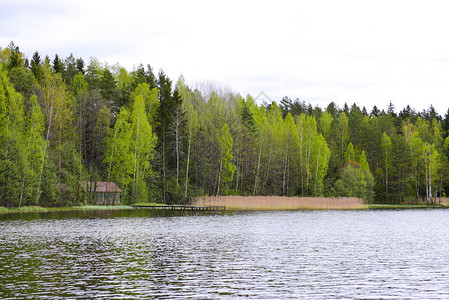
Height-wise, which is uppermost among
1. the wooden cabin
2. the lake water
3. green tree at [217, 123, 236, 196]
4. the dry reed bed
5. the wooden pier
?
green tree at [217, 123, 236, 196]

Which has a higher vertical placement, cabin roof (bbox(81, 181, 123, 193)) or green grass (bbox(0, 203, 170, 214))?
cabin roof (bbox(81, 181, 123, 193))

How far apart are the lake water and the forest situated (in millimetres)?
27733

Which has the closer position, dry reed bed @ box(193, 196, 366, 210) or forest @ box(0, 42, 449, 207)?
forest @ box(0, 42, 449, 207)

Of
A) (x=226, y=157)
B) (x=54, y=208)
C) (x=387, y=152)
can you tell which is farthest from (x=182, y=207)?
(x=387, y=152)

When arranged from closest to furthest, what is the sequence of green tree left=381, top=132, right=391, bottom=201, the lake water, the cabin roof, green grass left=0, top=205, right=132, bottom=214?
the lake water, green grass left=0, top=205, right=132, bottom=214, the cabin roof, green tree left=381, top=132, right=391, bottom=201

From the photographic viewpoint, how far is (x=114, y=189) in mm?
78750

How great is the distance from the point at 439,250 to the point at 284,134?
69271mm

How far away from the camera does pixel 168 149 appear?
8550 cm

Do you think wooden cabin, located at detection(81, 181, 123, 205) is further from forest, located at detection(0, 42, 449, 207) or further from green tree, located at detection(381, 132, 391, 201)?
green tree, located at detection(381, 132, 391, 201)

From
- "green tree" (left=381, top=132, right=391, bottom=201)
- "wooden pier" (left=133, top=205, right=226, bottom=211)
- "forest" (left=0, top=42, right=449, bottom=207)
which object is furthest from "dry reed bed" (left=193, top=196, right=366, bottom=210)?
"green tree" (left=381, top=132, right=391, bottom=201)

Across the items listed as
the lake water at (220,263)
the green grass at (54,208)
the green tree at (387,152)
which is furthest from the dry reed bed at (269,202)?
the lake water at (220,263)

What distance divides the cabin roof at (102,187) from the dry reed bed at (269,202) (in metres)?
12.8

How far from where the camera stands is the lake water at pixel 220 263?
18.6 metres

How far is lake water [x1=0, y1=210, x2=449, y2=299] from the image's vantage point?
1859 cm
